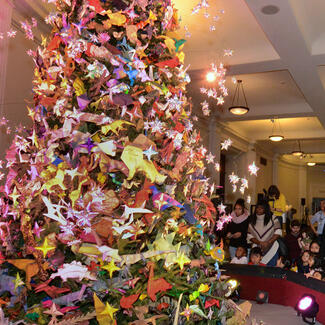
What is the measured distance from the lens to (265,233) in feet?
15.9

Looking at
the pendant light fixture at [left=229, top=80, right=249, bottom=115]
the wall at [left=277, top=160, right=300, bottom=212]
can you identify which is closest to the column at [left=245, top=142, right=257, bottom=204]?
the wall at [left=277, top=160, right=300, bottom=212]

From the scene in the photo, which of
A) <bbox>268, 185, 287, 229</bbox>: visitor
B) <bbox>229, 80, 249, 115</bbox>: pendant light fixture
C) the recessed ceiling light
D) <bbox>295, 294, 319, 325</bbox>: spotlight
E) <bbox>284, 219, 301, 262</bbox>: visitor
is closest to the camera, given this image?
<bbox>295, 294, 319, 325</bbox>: spotlight

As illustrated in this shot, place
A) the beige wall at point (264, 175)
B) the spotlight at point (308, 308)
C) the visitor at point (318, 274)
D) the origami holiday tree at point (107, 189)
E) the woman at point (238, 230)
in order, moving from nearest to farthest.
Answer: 1. the origami holiday tree at point (107, 189)
2. the spotlight at point (308, 308)
3. the visitor at point (318, 274)
4. the woman at point (238, 230)
5. the beige wall at point (264, 175)

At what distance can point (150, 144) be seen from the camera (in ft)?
4.33

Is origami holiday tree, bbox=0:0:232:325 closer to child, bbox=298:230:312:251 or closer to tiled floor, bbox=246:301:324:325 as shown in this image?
tiled floor, bbox=246:301:324:325

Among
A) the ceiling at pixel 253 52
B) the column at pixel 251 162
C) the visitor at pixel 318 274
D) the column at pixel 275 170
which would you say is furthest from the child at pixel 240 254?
the column at pixel 275 170

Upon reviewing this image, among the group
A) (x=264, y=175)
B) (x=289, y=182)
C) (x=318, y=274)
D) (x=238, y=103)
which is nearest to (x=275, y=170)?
(x=264, y=175)

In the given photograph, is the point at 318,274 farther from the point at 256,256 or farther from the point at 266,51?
the point at 266,51

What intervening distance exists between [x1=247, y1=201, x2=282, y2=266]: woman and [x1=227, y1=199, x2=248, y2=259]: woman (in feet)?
0.48

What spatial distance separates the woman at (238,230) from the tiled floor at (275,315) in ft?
7.22

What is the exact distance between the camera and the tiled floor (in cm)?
246

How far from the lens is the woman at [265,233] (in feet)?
15.4

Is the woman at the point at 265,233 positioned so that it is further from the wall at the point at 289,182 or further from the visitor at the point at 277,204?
the wall at the point at 289,182

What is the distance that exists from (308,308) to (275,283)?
Answer: 0.64 meters
